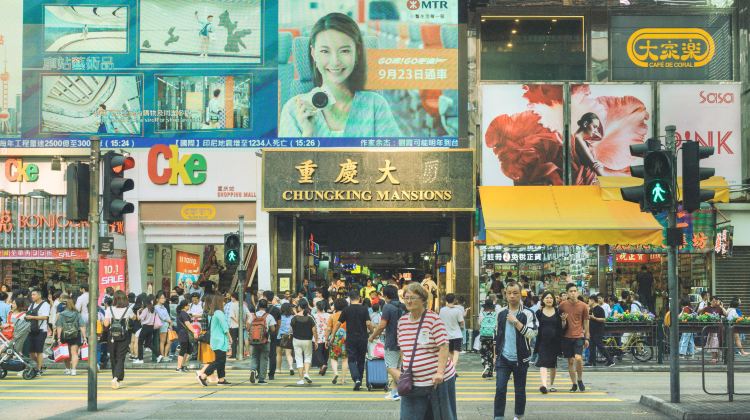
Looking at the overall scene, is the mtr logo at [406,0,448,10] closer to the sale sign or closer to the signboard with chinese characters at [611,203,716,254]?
the signboard with chinese characters at [611,203,716,254]

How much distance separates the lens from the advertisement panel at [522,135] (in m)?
29.8

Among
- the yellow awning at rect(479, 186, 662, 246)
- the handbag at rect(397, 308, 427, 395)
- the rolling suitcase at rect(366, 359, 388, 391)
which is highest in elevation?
the yellow awning at rect(479, 186, 662, 246)

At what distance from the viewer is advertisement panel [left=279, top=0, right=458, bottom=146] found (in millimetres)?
30266

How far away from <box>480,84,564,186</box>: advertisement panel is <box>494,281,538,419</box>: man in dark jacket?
687 inches

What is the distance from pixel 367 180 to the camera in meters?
30.0

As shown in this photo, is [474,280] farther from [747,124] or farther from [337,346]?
[337,346]

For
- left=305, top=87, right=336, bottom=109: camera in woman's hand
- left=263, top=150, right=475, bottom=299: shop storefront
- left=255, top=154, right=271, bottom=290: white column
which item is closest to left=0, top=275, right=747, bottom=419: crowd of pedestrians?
left=263, top=150, right=475, bottom=299: shop storefront

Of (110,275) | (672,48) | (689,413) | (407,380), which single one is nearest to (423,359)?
(407,380)

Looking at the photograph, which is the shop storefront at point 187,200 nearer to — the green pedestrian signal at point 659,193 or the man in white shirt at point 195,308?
the man in white shirt at point 195,308

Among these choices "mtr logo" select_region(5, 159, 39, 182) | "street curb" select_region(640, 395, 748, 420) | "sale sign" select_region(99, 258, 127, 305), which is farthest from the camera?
"mtr logo" select_region(5, 159, 39, 182)

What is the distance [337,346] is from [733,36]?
18213 mm

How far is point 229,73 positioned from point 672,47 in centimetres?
1360

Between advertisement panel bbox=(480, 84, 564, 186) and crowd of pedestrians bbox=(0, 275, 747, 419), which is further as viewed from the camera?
advertisement panel bbox=(480, 84, 564, 186)

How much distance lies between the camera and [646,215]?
91.6 ft
